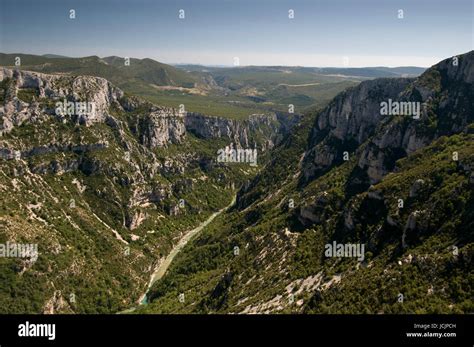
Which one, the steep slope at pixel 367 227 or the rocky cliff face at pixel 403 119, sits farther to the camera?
the rocky cliff face at pixel 403 119

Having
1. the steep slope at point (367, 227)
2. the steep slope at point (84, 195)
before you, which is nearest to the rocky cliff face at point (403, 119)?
the steep slope at point (367, 227)

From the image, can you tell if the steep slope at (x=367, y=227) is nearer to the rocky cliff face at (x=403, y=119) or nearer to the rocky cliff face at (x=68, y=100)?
the rocky cliff face at (x=403, y=119)

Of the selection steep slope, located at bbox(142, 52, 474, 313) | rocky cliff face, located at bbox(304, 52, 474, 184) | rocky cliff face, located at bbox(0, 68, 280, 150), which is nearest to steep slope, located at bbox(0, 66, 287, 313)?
rocky cliff face, located at bbox(0, 68, 280, 150)

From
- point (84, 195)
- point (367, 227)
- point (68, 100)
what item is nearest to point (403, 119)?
point (367, 227)

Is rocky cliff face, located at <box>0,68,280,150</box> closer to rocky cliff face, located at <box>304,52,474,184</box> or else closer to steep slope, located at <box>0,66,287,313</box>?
steep slope, located at <box>0,66,287,313</box>

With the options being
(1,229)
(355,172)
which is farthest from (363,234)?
(1,229)
